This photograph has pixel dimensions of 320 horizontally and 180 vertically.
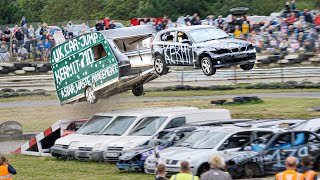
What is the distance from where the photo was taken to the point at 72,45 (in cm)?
2572

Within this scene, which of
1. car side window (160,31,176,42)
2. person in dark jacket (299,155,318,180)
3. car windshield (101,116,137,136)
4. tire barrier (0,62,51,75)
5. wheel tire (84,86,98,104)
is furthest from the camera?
tire barrier (0,62,51,75)

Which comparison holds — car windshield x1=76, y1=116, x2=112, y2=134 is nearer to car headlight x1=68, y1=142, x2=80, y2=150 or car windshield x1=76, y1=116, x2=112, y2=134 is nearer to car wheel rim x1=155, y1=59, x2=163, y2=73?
car headlight x1=68, y1=142, x2=80, y2=150

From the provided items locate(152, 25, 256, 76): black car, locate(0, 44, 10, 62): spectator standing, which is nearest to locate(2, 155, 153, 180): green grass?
locate(152, 25, 256, 76): black car

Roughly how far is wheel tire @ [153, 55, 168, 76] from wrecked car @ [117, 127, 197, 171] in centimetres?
383

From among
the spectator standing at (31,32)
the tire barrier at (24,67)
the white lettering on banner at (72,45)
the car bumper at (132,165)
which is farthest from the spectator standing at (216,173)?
the tire barrier at (24,67)

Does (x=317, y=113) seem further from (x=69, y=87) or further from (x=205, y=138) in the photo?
(x=205, y=138)

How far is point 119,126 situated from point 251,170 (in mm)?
6134

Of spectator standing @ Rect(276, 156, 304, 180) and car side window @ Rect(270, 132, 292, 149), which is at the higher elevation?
spectator standing @ Rect(276, 156, 304, 180)

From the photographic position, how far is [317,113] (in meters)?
28.5

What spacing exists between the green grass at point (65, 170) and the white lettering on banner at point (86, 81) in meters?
3.02

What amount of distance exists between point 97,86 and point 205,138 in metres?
7.64

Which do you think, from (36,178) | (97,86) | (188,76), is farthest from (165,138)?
(188,76)

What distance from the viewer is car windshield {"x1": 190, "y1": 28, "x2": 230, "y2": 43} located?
23406 millimetres

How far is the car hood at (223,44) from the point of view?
22.6m
